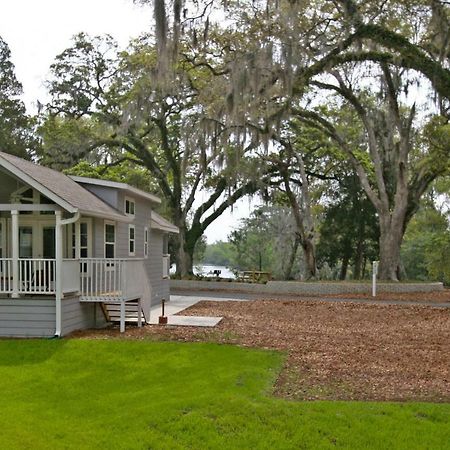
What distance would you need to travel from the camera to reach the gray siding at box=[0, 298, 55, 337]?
1112 centimetres

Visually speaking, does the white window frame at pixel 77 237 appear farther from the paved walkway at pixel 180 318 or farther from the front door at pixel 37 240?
the paved walkway at pixel 180 318

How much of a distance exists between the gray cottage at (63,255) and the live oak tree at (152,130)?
32.4ft

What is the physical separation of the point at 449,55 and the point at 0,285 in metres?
11.0

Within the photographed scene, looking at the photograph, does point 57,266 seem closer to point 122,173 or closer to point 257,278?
point 257,278

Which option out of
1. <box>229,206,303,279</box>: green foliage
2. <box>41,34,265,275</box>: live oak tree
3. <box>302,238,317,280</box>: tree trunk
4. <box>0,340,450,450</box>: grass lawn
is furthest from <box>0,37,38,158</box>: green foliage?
<box>0,340,450,450</box>: grass lawn

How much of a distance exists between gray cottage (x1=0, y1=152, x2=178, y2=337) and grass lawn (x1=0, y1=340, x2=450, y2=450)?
8.28 ft

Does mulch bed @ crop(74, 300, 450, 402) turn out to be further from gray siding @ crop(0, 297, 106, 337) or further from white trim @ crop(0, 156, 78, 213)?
white trim @ crop(0, 156, 78, 213)

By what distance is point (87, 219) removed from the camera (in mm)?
13008

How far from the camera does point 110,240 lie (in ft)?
46.5

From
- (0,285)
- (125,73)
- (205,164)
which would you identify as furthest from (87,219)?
(125,73)

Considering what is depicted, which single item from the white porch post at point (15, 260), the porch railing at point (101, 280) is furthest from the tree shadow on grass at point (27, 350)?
the porch railing at point (101, 280)

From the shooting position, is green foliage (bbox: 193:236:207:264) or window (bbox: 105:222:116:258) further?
green foliage (bbox: 193:236:207:264)

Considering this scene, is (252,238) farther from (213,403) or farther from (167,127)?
(213,403)

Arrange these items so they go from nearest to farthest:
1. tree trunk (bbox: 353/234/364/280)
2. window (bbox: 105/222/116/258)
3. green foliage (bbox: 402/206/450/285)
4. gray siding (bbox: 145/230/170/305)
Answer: window (bbox: 105/222/116/258) < gray siding (bbox: 145/230/170/305) < tree trunk (bbox: 353/234/364/280) < green foliage (bbox: 402/206/450/285)
